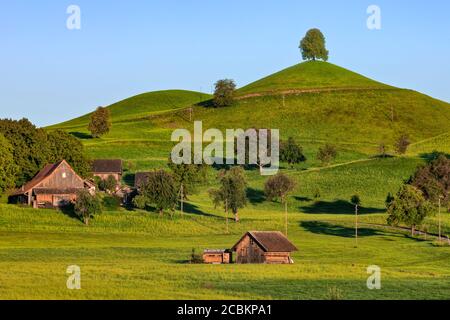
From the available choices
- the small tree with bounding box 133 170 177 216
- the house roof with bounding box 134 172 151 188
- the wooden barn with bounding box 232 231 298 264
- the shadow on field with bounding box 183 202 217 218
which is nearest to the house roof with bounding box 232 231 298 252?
the wooden barn with bounding box 232 231 298 264

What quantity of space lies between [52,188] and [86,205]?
48.2 ft

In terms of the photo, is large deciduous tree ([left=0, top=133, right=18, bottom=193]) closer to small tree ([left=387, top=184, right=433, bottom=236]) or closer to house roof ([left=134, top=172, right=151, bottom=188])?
house roof ([left=134, top=172, right=151, bottom=188])

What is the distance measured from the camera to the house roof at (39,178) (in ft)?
398

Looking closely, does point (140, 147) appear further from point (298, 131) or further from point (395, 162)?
point (395, 162)

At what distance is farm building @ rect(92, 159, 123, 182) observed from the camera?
149 m

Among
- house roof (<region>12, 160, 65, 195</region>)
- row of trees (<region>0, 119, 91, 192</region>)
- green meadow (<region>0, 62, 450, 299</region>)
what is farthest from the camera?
row of trees (<region>0, 119, 91, 192</region>)

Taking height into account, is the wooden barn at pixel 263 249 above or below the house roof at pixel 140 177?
below

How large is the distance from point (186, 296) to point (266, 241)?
31555mm

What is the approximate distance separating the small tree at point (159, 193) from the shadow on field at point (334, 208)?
2252 cm

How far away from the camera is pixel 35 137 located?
12862 centimetres

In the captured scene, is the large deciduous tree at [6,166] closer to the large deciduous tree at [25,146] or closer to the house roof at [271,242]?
the large deciduous tree at [25,146]

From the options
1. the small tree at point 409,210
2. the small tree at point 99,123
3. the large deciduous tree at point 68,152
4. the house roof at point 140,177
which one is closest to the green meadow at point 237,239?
the small tree at point 409,210

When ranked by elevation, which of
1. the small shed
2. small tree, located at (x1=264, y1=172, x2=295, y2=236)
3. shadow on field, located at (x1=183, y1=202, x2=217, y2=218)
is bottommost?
the small shed
